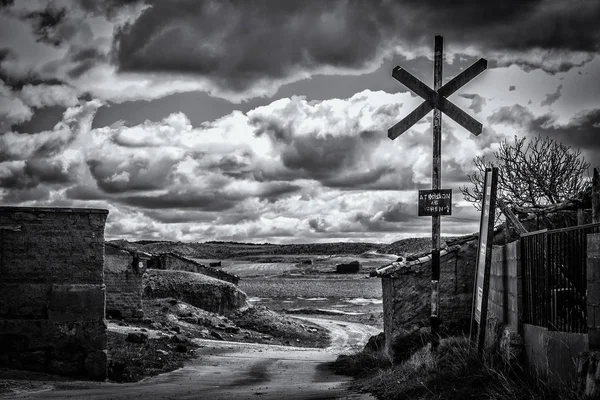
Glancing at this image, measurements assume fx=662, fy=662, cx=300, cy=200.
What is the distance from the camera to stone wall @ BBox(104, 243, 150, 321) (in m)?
25.7

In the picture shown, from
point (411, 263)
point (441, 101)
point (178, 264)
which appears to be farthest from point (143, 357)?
point (178, 264)

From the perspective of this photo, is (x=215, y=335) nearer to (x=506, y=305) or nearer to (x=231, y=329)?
(x=231, y=329)

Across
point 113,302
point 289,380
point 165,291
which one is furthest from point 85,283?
point 165,291

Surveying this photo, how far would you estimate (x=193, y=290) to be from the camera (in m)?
30.3

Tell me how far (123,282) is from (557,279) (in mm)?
21058

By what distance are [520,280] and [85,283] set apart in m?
8.84

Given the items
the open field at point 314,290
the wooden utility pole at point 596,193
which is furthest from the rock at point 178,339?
the open field at point 314,290

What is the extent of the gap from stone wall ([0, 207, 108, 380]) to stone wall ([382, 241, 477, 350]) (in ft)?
20.8

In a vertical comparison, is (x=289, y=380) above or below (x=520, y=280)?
below

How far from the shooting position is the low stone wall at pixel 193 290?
98.3 feet

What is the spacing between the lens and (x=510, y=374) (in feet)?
28.3

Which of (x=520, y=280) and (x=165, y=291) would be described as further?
(x=165, y=291)

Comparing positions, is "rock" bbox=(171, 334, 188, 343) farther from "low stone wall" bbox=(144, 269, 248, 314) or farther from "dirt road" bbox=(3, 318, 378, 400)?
"low stone wall" bbox=(144, 269, 248, 314)

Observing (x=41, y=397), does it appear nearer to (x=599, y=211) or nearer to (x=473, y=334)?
(x=473, y=334)
